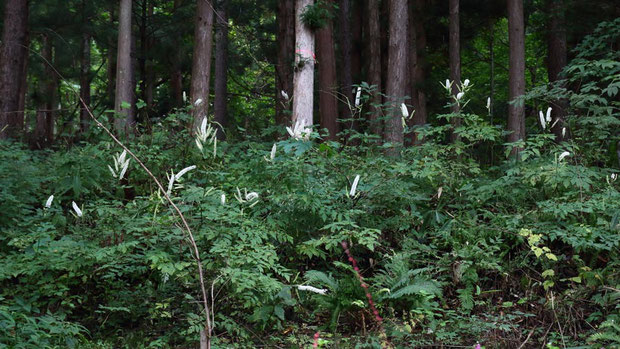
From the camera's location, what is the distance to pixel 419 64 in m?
16.8

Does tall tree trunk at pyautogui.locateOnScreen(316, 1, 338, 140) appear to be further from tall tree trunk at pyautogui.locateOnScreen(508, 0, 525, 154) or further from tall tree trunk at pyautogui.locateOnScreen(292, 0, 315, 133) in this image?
tall tree trunk at pyautogui.locateOnScreen(292, 0, 315, 133)

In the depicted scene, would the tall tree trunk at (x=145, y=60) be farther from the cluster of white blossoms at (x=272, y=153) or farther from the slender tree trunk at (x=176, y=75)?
the cluster of white blossoms at (x=272, y=153)

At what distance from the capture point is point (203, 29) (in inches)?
488

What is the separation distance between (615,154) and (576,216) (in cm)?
207

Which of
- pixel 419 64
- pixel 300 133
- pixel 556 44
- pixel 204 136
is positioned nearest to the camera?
pixel 204 136

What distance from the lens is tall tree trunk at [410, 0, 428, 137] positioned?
1622 centimetres

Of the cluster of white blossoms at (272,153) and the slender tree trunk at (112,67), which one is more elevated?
the slender tree trunk at (112,67)

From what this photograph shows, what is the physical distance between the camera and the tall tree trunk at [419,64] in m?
16.2

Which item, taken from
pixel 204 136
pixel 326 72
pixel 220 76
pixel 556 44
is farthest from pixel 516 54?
pixel 220 76

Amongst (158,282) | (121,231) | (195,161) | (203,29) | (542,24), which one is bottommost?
(158,282)

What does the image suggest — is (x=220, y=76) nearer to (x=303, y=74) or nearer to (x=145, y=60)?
(x=145, y=60)

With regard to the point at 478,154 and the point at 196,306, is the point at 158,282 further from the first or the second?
the point at 478,154

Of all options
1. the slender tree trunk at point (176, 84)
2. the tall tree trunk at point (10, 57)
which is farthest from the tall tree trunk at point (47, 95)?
the tall tree trunk at point (10, 57)

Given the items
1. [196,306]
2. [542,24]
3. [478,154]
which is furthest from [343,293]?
[542,24]
